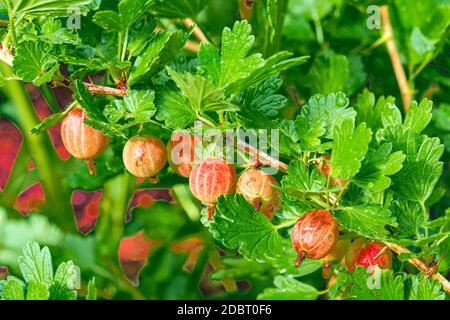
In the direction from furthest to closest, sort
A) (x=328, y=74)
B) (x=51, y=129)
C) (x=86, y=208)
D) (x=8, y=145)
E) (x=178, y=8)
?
(x=8, y=145)
(x=86, y=208)
(x=51, y=129)
(x=328, y=74)
(x=178, y=8)

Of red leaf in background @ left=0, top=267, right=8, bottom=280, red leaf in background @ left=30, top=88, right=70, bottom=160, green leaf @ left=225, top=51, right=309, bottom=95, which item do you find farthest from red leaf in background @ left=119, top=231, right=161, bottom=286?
green leaf @ left=225, top=51, right=309, bottom=95

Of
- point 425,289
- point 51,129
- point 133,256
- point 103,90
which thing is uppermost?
point 103,90

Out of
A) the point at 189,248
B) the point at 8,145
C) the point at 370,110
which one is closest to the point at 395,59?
the point at 370,110

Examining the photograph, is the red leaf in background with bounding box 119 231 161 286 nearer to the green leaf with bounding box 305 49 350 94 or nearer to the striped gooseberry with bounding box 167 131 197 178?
the green leaf with bounding box 305 49 350 94

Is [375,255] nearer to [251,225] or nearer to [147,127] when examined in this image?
[251,225]

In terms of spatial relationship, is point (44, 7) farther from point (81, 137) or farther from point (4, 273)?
point (4, 273)

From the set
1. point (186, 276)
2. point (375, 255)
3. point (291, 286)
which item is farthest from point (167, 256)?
point (375, 255)

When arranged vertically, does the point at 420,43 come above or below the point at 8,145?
above

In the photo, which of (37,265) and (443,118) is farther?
(443,118)
